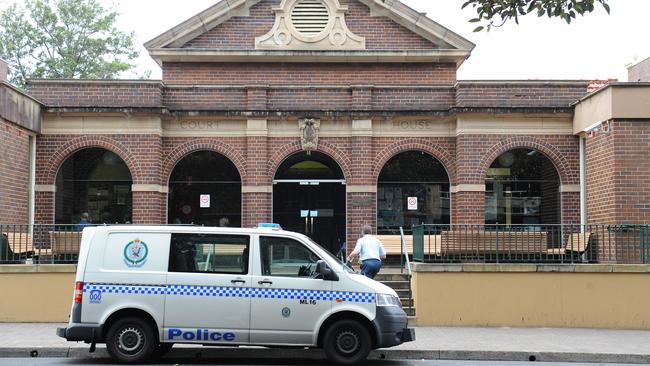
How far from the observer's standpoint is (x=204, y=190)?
2033cm

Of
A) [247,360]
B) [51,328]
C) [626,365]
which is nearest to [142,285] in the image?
[247,360]

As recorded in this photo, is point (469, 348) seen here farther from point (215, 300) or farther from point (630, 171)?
point (630, 171)

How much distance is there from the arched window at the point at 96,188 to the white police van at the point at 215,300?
31.3 ft

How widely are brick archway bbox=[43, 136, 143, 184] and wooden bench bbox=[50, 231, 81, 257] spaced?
4.32 meters

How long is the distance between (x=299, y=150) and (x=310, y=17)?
3821mm

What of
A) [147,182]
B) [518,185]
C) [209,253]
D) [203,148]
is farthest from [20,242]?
[518,185]

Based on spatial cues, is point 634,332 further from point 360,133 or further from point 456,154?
point 360,133

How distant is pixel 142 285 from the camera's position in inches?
420

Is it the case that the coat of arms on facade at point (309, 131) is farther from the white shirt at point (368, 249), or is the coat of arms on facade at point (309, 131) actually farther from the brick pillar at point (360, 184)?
the white shirt at point (368, 249)

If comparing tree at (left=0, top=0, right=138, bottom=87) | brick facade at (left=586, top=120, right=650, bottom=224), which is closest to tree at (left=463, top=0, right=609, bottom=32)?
brick facade at (left=586, top=120, right=650, bottom=224)

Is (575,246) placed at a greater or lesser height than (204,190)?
lesser

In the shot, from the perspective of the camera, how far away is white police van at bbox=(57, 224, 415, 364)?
417 inches

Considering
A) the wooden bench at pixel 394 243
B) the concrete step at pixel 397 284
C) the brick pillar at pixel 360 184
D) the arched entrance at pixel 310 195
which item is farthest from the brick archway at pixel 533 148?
the concrete step at pixel 397 284

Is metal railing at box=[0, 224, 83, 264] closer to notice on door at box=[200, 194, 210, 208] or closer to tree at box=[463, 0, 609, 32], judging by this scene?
notice on door at box=[200, 194, 210, 208]
